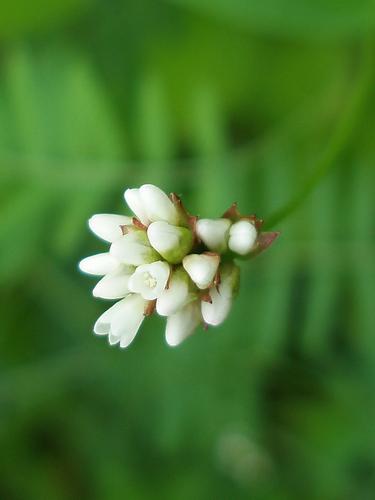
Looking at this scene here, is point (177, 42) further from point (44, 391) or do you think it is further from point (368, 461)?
point (368, 461)

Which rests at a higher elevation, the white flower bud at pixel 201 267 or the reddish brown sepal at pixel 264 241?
the reddish brown sepal at pixel 264 241

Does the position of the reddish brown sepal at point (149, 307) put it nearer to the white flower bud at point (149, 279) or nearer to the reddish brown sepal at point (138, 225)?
the white flower bud at point (149, 279)

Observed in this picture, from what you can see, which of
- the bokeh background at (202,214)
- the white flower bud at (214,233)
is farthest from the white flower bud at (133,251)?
the bokeh background at (202,214)

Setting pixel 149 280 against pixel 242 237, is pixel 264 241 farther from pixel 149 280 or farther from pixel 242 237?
pixel 149 280

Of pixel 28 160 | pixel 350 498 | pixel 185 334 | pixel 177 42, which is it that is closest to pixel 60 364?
pixel 28 160

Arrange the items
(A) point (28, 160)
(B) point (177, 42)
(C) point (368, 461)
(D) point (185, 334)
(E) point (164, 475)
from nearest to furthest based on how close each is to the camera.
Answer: (D) point (185, 334) → (A) point (28, 160) → (C) point (368, 461) → (E) point (164, 475) → (B) point (177, 42)
